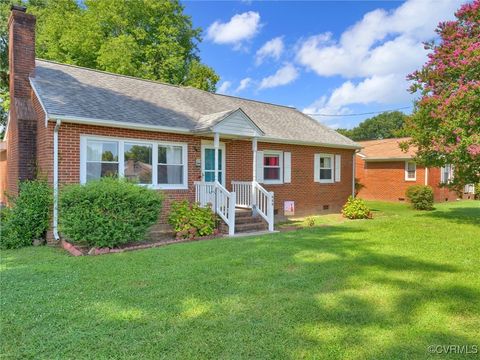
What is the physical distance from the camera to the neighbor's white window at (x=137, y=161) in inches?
369

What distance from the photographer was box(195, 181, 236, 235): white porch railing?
10.1 meters

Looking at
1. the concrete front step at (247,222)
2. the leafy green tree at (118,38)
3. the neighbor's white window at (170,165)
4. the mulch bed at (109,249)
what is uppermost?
the leafy green tree at (118,38)

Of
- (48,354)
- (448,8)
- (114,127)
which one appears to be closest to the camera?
(48,354)

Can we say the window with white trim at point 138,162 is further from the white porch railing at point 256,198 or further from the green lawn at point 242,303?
the white porch railing at point 256,198

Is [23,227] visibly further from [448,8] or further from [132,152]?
[448,8]

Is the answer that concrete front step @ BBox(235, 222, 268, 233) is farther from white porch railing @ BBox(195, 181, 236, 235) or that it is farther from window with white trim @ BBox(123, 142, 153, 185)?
window with white trim @ BBox(123, 142, 153, 185)

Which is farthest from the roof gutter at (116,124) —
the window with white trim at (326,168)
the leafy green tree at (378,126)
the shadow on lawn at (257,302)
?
the leafy green tree at (378,126)

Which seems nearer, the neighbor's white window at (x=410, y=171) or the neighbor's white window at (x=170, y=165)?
the neighbor's white window at (x=170, y=165)

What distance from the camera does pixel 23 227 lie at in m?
8.59

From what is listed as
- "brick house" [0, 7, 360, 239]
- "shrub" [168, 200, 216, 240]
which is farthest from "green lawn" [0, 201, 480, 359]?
"brick house" [0, 7, 360, 239]

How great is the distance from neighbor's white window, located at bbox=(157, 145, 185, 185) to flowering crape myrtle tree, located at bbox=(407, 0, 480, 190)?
8188mm

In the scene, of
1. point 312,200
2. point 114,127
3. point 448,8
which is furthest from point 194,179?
point 448,8

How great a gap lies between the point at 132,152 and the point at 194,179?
218cm

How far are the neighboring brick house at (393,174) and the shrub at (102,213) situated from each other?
671 inches
